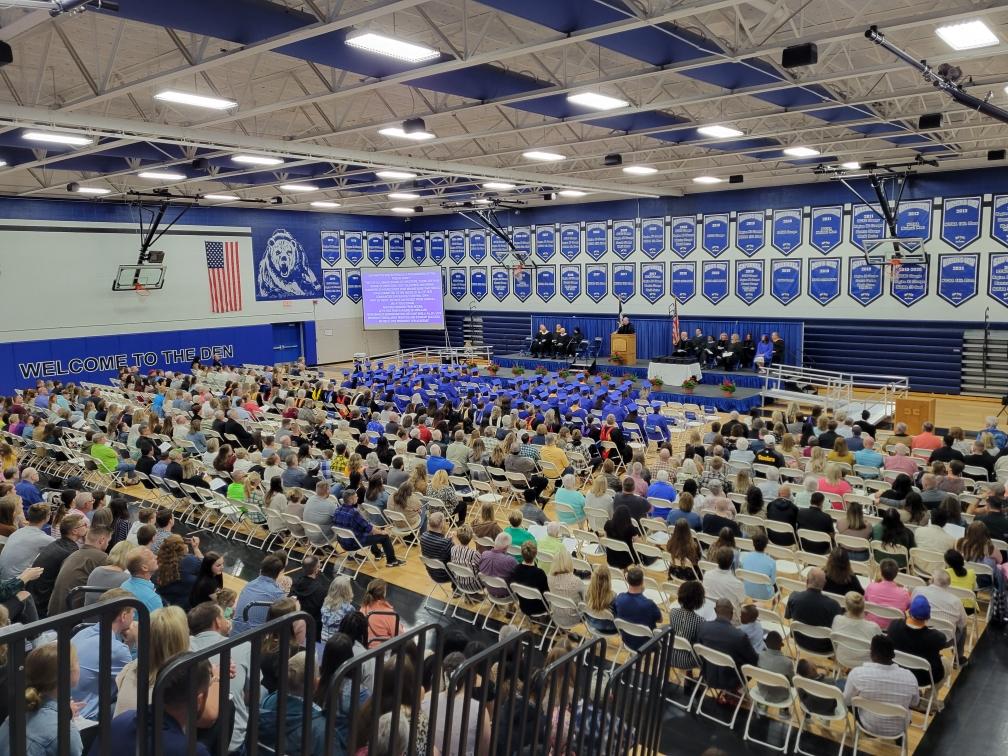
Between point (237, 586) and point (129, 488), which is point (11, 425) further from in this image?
point (237, 586)

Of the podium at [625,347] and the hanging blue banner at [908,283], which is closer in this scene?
the hanging blue banner at [908,283]

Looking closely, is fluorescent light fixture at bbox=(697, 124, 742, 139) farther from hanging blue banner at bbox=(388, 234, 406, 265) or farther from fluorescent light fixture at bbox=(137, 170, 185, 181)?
hanging blue banner at bbox=(388, 234, 406, 265)

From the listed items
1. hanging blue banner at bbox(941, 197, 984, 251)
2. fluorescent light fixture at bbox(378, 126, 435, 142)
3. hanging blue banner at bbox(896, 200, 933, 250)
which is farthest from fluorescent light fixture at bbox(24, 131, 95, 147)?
hanging blue banner at bbox(941, 197, 984, 251)

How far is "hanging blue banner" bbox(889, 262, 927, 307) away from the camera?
71.0 ft

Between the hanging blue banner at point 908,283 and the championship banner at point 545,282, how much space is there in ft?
42.0

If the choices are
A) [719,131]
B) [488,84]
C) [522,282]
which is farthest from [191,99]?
[522,282]

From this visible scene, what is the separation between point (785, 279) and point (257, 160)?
663 inches

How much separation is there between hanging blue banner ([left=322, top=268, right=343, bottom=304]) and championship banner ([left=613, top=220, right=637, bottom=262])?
12.5 meters

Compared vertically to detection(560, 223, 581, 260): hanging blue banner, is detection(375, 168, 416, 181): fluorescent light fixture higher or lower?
higher

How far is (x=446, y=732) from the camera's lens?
2.53 metres

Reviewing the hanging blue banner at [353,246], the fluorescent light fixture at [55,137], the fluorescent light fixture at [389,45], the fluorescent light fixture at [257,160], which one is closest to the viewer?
the fluorescent light fixture at [389,45]

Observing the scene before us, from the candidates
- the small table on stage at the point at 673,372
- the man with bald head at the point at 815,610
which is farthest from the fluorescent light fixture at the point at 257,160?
the man with bald head at the point at 815,610

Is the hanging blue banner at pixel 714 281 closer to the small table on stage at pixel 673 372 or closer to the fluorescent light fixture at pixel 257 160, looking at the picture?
the small table on stage at pixel 673 372

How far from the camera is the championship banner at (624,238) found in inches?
1094
